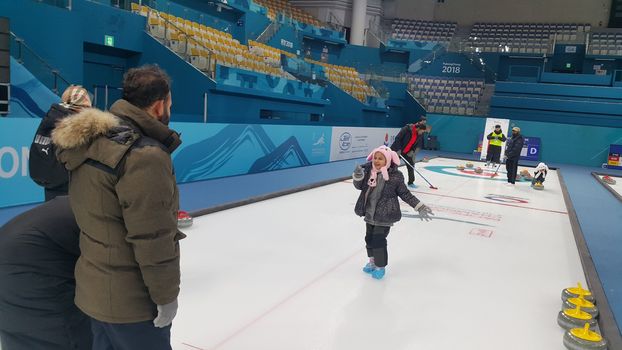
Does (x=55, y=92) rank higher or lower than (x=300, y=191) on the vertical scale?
higher

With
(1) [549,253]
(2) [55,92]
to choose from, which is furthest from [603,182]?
(2) [55,92]

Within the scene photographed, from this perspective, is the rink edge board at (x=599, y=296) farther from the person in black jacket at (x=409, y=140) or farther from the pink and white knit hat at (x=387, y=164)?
the person in black jacket at (x=409, y=140)

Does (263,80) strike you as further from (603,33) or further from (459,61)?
(603,33)

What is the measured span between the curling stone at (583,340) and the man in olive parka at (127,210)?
104 inches

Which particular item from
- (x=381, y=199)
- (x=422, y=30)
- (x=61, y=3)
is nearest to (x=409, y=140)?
(x=381, y=199)

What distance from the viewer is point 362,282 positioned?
4199 millimetres

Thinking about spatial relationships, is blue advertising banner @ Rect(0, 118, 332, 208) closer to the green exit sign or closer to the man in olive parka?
the man in olive parka

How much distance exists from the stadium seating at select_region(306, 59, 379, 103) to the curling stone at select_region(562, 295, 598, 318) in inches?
706

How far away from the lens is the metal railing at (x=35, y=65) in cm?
914

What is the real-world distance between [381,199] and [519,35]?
1101 inches

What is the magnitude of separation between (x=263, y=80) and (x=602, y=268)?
1150 cm

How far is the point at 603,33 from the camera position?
1037 inches

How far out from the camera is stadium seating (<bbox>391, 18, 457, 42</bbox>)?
97.1 feet

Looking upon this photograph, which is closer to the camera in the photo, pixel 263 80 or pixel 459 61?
pixel 263 80
